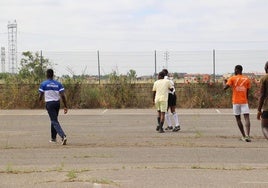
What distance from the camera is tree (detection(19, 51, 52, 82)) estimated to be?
28.2 meters

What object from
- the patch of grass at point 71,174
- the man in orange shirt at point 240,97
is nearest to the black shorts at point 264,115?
the man in orange shirt at point 240,97

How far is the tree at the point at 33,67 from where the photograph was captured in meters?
28.2

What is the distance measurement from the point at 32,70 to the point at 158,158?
1873 centimetres

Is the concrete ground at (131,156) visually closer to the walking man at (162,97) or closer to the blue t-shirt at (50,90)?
the walking man at (162,97)

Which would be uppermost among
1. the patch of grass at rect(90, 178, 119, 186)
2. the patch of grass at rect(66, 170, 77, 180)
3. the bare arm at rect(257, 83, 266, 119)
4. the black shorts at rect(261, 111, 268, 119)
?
the bare arm at rect(257, 83, 266, 119)

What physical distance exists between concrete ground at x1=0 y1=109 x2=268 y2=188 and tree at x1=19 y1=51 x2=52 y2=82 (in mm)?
9219

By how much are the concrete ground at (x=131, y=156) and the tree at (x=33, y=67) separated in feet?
30.2

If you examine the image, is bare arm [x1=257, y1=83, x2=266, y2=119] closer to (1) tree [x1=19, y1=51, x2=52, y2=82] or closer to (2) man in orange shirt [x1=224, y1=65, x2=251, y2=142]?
(2) man in orange shirt [x1=224, y1=65, x2=251, y2=142]

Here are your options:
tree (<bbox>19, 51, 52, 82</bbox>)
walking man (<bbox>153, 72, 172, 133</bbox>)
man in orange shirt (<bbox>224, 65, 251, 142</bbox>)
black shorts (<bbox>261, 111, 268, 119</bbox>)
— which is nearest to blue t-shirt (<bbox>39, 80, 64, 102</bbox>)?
walking man (<bbox>153, 72, 172, 133</bbox>)

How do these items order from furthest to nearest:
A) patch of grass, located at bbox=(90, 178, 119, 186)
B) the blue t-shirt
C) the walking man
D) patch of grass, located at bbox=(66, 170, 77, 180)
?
the walking man < the blue t-shirt < patch of grass, located at bbox=(66, 170, 77, 180) < patch of grass, located at bbox=(90, 178, 119, 186)

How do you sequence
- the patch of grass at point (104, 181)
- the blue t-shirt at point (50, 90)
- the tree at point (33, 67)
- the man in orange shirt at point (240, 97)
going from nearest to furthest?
the patch of grass at point (104, 181)
the blue t-shirt at point (50, 90)
the man in orange shirt at point (240, 97)
the tree at point (33, 67)

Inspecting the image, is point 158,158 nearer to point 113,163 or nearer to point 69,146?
point 113,163

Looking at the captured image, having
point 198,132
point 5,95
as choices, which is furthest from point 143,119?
point 5,95

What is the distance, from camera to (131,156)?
1133cm
